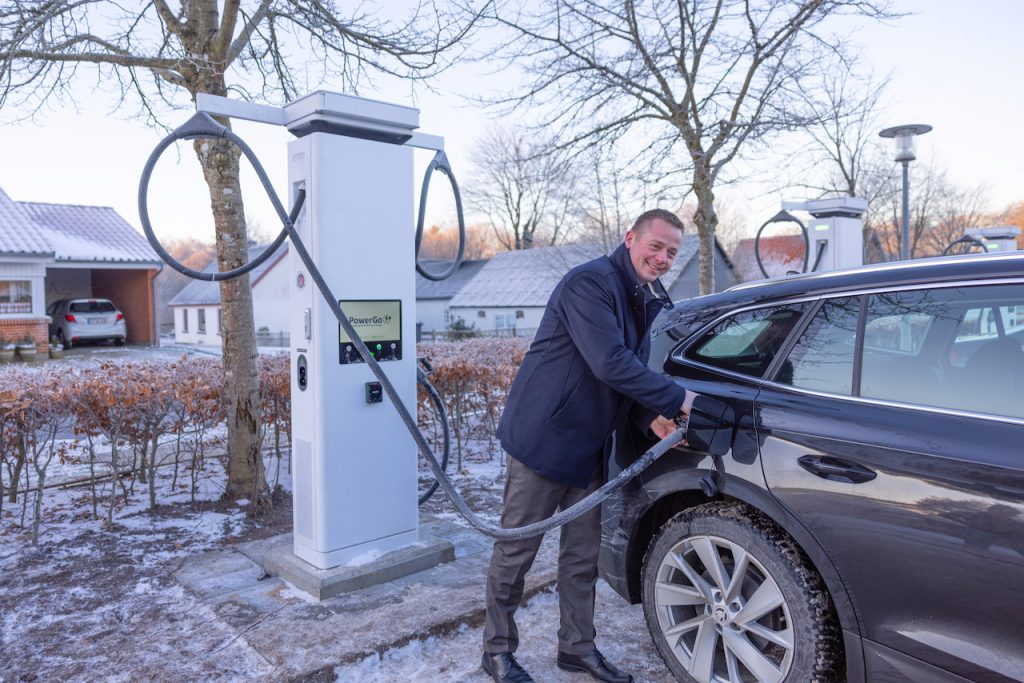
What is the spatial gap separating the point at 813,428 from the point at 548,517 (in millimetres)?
1152

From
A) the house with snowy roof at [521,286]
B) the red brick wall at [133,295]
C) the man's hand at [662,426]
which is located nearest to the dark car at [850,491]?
the man's hand at [662,426]

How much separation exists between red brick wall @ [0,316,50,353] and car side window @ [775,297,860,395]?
78.7ft

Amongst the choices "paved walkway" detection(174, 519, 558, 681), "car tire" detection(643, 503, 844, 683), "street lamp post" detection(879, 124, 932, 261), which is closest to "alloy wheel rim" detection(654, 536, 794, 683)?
"car tire" detection(643, 503, 844, 683)

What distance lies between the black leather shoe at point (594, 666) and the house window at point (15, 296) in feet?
78.4

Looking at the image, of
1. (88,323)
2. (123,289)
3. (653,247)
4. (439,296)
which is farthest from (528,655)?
(439,296)

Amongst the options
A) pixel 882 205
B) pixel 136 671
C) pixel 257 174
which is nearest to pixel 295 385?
pixel 257 174

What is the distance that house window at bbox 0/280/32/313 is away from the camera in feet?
72.2

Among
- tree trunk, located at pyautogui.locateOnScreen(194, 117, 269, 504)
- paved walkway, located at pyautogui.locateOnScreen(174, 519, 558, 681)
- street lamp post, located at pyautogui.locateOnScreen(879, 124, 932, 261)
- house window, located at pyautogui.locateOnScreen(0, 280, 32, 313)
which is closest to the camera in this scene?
paved walkway, located at pyautogui.locateOnScreen(174, 519, 558, 681)

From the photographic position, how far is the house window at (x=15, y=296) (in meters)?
22.0

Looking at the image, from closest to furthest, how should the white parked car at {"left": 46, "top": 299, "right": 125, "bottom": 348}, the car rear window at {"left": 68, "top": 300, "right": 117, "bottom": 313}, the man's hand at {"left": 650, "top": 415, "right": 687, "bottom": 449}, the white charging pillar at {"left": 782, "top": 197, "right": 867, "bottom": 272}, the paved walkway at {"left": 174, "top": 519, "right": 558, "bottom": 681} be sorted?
the man's hand at {"left": 650, "top": 415, "right": 687, "bottom": 449} → the paved walkway at {"left": 174, "top": 519, "right": 558, "bottom": 681} → the white charging pillar at {"left": 782, "top": 197, "right": 867, "bottom": 272} → the white parked car at {"left": 46, "top": 299, "right": 125, "bottom": 348} → the car rear window at {"left": 68, "top": 300, "right": 117, "bottom": 313}

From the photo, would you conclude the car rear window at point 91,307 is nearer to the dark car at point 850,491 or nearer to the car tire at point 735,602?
the dark car at point 850,491

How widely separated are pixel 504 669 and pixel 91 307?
2797 centimetres

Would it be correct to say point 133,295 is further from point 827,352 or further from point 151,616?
point 827,352

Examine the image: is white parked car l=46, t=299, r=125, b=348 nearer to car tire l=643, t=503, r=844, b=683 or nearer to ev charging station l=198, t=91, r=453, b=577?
ev charging station l=198, t=91, r=453, b=577
